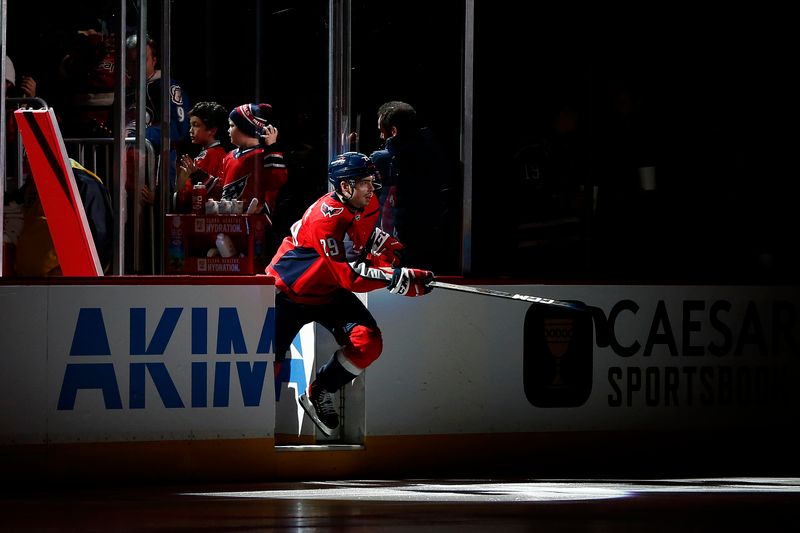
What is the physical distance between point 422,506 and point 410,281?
1584mm

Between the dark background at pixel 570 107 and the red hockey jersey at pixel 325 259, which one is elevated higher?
the dark background at pixel 570 107

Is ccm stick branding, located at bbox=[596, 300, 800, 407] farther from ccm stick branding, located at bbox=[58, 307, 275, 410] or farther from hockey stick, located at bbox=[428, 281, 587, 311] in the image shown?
ccm stick branding, located at bbox=[58, 307, 275, 410]

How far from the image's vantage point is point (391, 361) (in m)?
9.17

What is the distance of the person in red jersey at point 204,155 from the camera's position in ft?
30.1

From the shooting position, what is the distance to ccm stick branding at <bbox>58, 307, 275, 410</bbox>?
27.9 feet

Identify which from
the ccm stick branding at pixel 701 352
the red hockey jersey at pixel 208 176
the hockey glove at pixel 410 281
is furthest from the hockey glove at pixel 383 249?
the ccm stick branding at pixel 701 352

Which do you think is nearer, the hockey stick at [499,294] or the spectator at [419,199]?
the hockey stick at [499,294]

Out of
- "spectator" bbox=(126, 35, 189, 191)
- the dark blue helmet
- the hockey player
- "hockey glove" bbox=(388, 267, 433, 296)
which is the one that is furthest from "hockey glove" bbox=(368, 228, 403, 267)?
"spectator" bbox=(126, 35, 189, 191)

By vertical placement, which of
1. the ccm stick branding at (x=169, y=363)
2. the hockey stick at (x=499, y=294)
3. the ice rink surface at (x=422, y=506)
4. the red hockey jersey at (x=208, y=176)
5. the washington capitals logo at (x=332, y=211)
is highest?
the red hockey jersey at (x=208, y=176)

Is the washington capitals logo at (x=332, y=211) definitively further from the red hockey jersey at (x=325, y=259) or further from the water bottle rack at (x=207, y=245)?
the water bottle rack at (x=207, y=245)

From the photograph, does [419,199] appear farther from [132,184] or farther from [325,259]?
[132,184]

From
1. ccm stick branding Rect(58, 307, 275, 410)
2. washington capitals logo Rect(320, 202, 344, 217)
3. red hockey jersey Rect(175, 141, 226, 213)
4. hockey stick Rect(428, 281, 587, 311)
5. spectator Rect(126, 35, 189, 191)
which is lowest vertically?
ccm stick branding Rect(58, 307, 275, 410)

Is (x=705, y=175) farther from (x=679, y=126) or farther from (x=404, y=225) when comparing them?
(x=404, y=225)

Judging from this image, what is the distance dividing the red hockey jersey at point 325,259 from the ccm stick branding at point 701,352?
1555 millimetres
